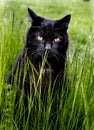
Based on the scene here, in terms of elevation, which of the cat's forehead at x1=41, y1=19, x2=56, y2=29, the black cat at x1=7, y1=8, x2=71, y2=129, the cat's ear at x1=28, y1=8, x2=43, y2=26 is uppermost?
the cat's ear at x1=28, y1=8, x2=43, y2=26

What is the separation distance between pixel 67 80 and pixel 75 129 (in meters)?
0.29

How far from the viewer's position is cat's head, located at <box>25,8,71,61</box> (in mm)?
3474

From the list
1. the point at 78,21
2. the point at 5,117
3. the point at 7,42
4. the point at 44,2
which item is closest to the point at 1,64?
the point at 5,117

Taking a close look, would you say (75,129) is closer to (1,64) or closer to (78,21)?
(1,64)

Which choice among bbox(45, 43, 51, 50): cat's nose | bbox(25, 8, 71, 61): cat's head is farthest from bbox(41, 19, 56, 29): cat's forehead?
bbox(45, 43, 51, 50): cat's nose

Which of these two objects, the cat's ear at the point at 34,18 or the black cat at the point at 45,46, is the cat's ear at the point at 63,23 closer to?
the black cat at the point at 45,46

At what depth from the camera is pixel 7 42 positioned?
12.9ft

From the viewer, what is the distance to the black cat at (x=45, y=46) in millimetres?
3469

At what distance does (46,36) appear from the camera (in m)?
3.53

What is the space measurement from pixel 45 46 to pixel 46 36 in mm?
101

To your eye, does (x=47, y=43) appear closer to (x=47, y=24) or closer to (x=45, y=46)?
(x=45, y=46)

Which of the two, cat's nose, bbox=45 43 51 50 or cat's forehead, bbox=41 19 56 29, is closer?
cat's nose, bbox=45 43 51 50

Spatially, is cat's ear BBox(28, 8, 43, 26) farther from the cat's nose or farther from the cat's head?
the cat's nose

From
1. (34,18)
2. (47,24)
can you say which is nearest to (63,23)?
(47,24)
